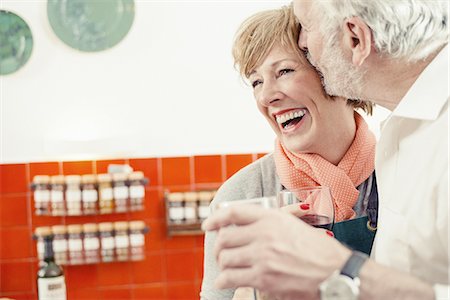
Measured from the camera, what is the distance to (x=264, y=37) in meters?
1.84

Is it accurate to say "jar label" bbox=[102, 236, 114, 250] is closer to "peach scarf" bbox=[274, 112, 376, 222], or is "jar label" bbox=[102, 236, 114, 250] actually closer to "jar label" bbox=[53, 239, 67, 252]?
"jar label" bbox=[53, 239, 67, 252]

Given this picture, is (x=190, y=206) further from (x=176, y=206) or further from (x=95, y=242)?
(x=95, y=242)

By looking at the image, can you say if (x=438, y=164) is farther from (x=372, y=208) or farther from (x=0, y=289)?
(x=0, y=289)

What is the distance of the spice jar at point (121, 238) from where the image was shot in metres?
3.68

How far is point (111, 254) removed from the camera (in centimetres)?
370

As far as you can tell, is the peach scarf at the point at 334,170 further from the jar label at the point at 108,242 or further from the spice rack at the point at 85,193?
the jar label at the point at 108,242

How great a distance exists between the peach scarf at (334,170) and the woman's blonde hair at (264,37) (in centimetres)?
19

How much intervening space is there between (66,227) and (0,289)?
1.66 ft

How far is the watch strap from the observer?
100cm

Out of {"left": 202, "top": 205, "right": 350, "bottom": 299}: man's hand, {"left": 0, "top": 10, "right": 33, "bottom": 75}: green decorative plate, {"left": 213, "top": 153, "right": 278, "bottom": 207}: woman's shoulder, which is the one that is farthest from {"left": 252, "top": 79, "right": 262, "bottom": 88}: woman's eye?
{"left": 0, "top": 10, "right": 33, "bottom": 75}: green decorative plate

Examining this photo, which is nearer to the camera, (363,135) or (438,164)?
(438,164)

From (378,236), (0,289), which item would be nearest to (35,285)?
(0,289)

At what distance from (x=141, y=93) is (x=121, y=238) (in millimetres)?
791

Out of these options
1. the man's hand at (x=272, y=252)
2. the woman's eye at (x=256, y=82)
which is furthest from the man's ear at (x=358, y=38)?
the woman's eye at (x=256, y=82)
